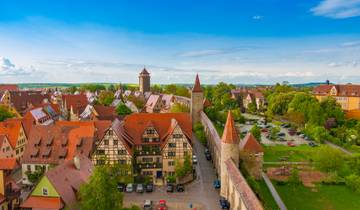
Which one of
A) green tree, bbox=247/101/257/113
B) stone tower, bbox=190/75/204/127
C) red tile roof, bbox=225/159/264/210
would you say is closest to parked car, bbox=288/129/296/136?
stone tower, bbox=190/75/204/127

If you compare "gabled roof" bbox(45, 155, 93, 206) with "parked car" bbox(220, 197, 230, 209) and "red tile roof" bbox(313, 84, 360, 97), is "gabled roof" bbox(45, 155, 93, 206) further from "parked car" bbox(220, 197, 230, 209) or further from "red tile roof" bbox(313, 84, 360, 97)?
"red tile roof" bbox(313, 84, 360, 97)

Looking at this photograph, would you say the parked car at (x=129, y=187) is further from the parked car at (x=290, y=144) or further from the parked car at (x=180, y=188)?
the parked car at (x=290, y=144)

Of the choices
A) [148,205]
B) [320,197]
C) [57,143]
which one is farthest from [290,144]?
[57,143]

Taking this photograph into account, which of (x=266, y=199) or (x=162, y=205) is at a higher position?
(x=162, y=205)

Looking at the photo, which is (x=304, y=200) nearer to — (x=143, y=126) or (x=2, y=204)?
(x=143, y=126)

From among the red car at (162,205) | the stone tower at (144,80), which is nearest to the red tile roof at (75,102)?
the stone tower at (144,80)

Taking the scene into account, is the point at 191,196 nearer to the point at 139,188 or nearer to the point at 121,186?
the point at 139,188
